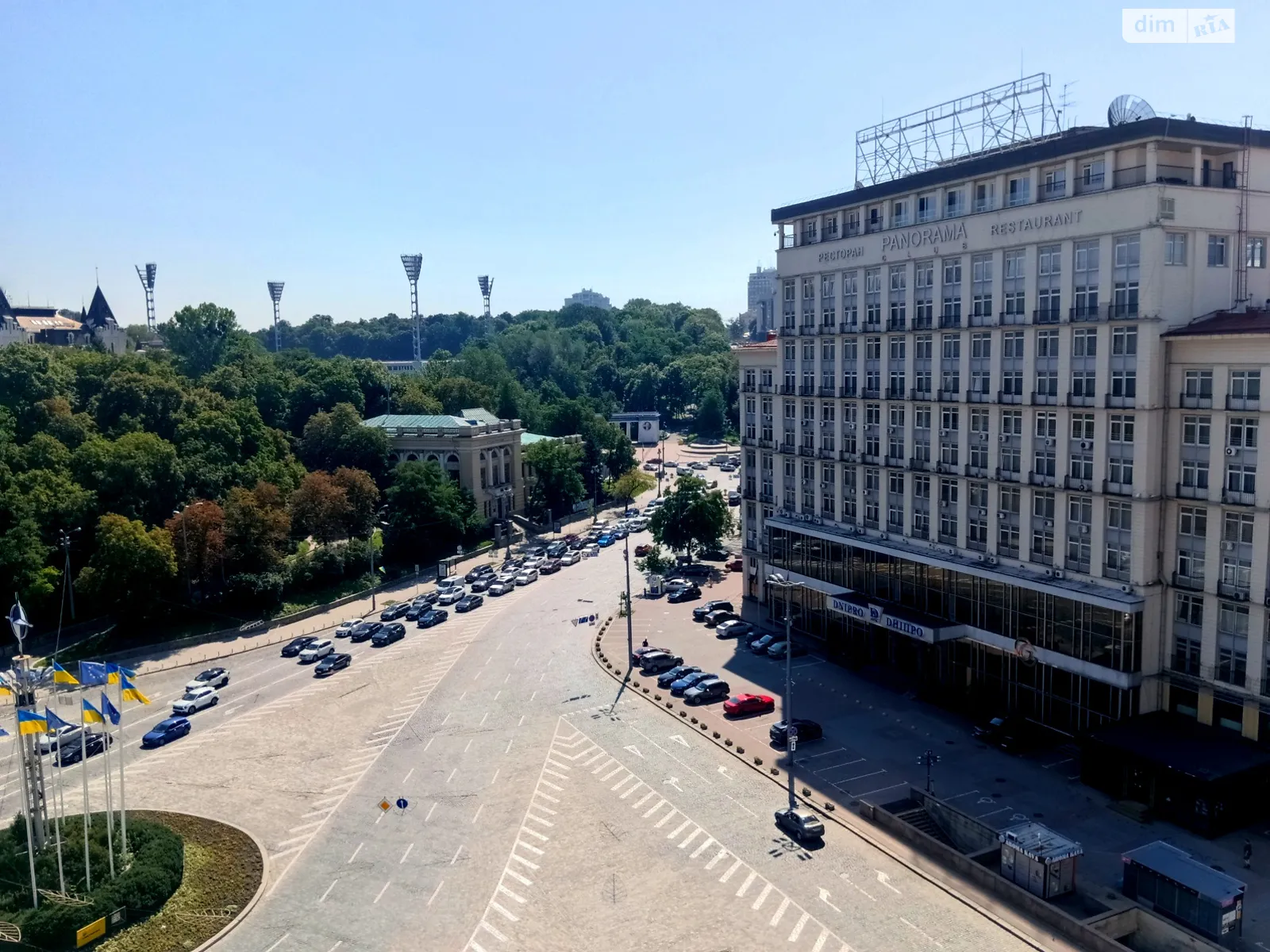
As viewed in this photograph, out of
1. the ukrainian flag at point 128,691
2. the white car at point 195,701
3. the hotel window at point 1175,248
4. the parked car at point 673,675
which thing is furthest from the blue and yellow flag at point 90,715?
the hotel window at point 1175,248

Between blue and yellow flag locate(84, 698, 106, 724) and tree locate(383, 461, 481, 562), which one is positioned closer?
blue and yellow flag locate(84, 698, 106, 724)

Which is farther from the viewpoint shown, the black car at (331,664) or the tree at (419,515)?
the tree at (419,515)

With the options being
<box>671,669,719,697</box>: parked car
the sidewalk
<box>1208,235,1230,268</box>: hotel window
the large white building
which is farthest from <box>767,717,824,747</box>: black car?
<box>1208,235,1230,268</box>: hotel window

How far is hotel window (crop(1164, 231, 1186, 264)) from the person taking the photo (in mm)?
38969

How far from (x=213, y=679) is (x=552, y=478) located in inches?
2041

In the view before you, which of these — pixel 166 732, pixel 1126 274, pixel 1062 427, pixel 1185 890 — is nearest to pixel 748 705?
pixel 1062 427

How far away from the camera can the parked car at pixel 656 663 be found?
54.6 metres

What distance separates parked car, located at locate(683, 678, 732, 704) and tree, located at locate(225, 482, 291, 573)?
37.1 metres

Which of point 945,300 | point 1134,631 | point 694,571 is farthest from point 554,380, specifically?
point 1134,631

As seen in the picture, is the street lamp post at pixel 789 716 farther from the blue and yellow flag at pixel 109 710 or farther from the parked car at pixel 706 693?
the blue and yellow flag at pixel 109 710

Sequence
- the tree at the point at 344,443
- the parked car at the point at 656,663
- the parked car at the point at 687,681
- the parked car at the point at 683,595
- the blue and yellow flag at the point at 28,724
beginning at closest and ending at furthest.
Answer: the blue and yellow flag at the point at 28,724 → the parked car at the point at 687,681 → the parked car at the point at 656,663 → the parked car at the point at 683,595 → the tree at the point at 344,443

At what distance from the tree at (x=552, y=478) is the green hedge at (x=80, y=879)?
2800 inches

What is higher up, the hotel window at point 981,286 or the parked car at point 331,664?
the hotel window at point 981,286

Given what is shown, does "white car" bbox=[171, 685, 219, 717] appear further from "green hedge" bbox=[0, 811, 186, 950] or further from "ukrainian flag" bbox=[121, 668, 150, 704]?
"ukrainian flag" bbox=[121, 668, 150, 704]
